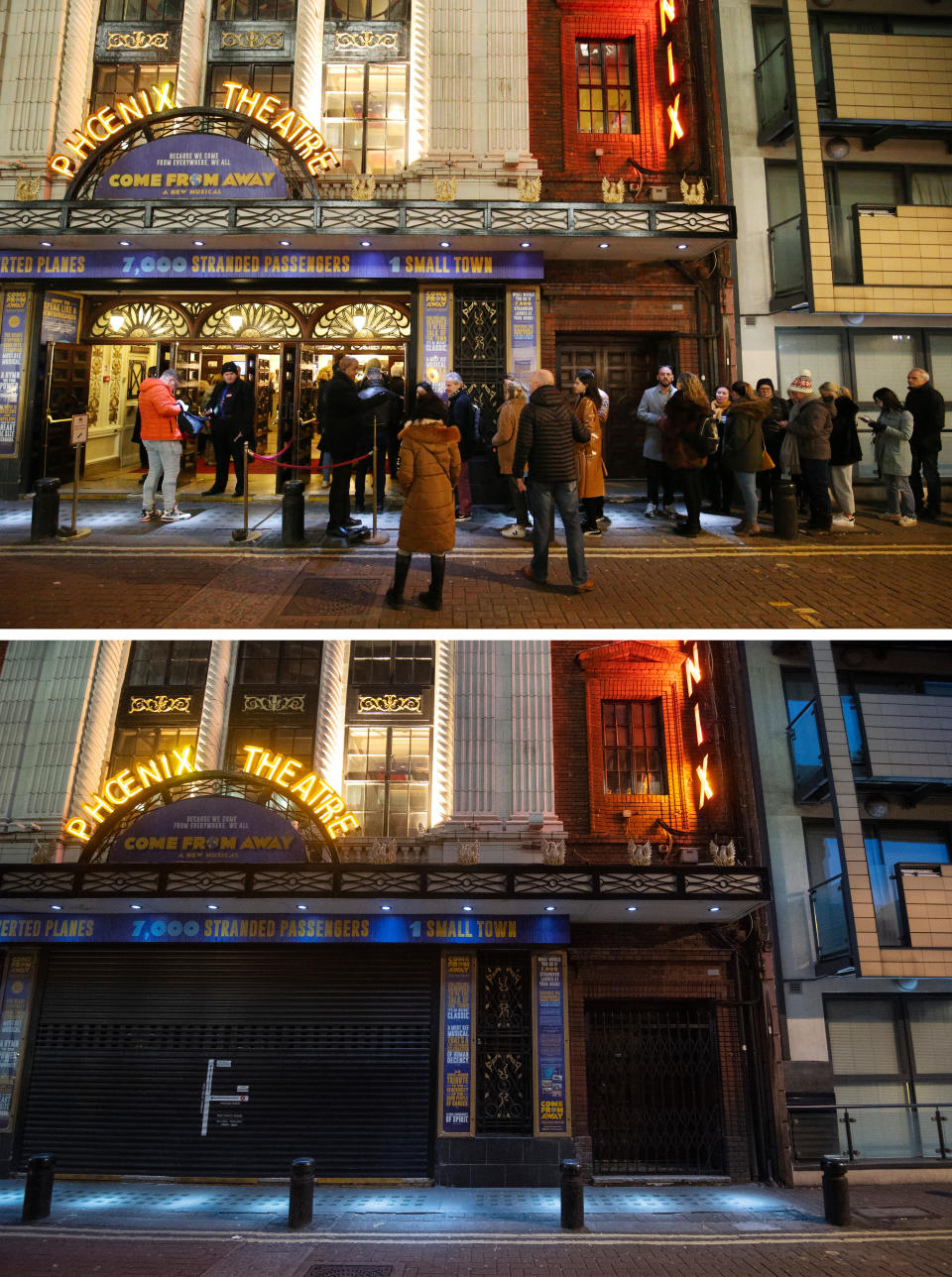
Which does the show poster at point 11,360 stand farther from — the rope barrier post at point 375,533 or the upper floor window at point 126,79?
the rope barrier post at point 375,533

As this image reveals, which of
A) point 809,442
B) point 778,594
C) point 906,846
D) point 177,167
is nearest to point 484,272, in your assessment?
point 177,167

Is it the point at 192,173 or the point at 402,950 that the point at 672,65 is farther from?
the point at 402,950

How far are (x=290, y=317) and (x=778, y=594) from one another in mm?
11874

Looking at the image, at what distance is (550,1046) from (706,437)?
9376mm

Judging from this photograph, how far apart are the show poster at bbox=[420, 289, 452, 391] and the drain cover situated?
14.0 metres

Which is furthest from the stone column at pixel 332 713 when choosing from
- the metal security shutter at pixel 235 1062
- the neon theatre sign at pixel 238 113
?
the neon theatre sign at pixel 238 113

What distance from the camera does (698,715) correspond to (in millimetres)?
16312

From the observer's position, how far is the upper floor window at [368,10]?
1886 cm

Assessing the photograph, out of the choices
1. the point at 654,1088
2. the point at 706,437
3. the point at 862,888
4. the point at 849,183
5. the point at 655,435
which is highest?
the point at 849,183

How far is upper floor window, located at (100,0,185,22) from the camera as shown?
18969 mm

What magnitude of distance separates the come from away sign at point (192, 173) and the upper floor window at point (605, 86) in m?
6.68

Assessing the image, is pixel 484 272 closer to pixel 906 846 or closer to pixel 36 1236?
pixel 906 846

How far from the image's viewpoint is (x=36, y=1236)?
10664 mm

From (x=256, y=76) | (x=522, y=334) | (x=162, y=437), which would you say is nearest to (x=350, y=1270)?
(x=162, y=437)
